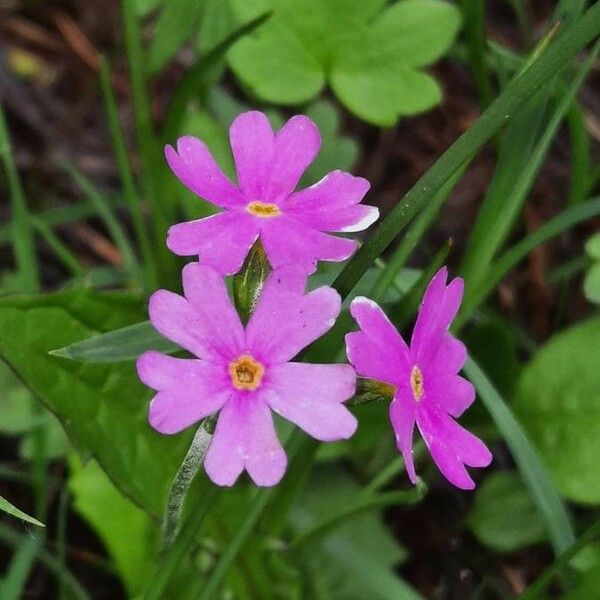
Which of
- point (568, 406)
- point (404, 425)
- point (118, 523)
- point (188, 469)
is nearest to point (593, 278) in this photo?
point (568, 406)

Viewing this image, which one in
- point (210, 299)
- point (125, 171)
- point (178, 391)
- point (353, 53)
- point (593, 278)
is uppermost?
point (353, 53)

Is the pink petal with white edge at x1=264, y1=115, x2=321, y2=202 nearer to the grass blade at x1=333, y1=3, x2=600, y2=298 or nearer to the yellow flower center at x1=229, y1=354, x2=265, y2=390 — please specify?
the grass blade at x1=333, y1=3, x2=600, y2=298

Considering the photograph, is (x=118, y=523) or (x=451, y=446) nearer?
(x=451, y=446)

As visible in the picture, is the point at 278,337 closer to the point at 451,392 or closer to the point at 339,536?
the point at 451,392

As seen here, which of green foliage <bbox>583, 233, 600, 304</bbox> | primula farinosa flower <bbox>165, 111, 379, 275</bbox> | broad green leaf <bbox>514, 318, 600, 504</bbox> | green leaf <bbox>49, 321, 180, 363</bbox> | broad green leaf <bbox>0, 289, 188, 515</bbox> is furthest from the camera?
broad green leaf <bbox>514, 318, 600, 504</bbox>

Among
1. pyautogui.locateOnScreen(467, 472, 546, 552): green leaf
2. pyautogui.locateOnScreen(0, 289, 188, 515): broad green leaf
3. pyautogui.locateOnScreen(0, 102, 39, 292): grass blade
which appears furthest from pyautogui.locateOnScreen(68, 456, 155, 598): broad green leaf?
pyautogui.locateOnScreen(467, 472, 546, 552): green leaf

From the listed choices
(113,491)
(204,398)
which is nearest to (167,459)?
(113,491)

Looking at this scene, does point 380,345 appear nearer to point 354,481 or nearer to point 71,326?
point 71,326
